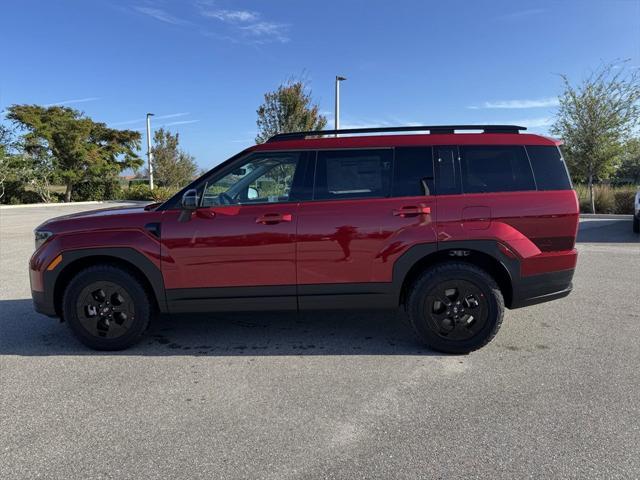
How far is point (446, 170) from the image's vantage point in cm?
409

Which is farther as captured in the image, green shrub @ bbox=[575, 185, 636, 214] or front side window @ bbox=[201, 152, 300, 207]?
green shrub @ bbox=[575, 185, 636, 214]

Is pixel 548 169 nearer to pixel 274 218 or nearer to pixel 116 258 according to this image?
pixel 274 218

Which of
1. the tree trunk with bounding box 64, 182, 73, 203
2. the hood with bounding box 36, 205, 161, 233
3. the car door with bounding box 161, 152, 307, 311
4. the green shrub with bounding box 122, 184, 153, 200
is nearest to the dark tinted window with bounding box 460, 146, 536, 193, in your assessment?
the car door with bounding box 161, 152, 307, 311

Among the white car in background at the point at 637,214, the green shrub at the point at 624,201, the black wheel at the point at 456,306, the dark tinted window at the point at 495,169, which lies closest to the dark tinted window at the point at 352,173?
the dark tinted window at the point at 495,169

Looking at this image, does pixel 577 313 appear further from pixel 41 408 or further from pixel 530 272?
pixel 41 408

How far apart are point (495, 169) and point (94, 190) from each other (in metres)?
32.1

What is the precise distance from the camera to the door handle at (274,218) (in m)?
3.99

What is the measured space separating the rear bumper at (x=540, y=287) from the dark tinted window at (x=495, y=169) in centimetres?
81

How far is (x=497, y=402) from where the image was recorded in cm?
323

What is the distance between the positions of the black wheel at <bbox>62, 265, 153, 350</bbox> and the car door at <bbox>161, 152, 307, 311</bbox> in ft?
1.04

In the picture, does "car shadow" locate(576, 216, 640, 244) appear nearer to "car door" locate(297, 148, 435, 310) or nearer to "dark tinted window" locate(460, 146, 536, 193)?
"dark tinted window" locate(460, 146, 536, 193)

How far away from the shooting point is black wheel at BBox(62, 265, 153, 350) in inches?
162

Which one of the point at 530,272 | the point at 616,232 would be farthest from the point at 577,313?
the point at 616,232

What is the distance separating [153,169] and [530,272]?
31.0m
